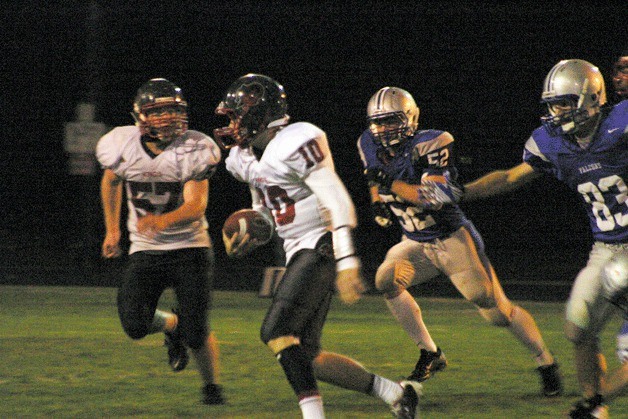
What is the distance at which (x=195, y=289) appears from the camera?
559 cm

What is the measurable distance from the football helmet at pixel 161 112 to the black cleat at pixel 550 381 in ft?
7.33

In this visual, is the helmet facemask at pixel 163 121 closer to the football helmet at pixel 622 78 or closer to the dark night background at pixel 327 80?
the football helmet at pixel 622 78

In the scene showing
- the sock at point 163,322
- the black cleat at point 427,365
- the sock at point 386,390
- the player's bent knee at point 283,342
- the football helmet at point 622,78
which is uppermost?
the football helmet at point 622,78

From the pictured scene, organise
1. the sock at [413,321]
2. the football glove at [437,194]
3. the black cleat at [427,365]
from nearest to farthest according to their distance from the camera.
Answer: the football glove at [437,194] < the black cleat at [427,365] < the sock at [413,321]

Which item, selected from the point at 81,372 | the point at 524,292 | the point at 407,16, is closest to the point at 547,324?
the point at 524,292

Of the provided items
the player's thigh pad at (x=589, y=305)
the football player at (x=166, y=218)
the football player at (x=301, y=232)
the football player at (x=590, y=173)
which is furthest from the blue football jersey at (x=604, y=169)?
the football player at (x=166, y=218)

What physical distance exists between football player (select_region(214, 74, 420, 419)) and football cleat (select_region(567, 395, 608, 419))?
0.72 m

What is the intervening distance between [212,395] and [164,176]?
1116 mm

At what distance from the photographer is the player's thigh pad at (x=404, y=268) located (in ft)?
20.1

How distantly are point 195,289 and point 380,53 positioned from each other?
519 inches

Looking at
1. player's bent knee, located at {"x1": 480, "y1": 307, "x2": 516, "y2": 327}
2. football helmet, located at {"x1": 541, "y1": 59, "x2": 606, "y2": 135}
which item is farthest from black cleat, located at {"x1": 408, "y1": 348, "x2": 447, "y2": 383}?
football helmet, located at {"x1": 541, "y1": 59, "x2": 606, "y2": 135}

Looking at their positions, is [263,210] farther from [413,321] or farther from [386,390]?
[413,321]

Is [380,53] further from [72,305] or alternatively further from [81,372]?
[81,372]

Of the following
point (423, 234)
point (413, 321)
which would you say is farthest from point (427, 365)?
point (423, 234)
